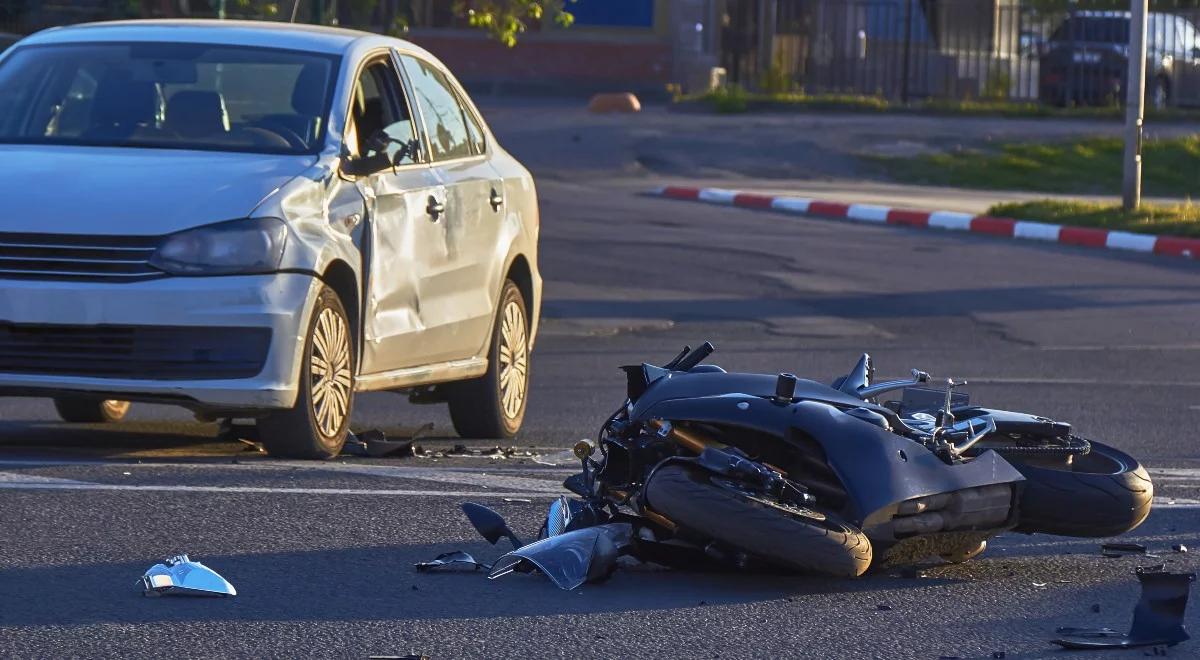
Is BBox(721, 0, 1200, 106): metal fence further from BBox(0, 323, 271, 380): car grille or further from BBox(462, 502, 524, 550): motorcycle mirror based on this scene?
BBox(462, 502, 524, 550): motorcycle mirror

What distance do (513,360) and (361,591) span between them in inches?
146

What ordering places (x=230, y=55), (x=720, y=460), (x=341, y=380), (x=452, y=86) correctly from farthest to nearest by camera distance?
(x=452, y=86)
(x=230, y=55)
(x=341, y=380)
(x=720, y=460)

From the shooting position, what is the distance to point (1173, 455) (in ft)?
26.9

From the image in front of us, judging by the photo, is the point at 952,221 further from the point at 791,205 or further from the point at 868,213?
the point at 791,205

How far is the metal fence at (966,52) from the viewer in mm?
32906

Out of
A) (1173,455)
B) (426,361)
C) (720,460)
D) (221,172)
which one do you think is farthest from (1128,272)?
(720,460)

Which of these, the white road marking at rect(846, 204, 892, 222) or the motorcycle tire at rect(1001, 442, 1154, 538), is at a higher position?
the motorcycle tire at rect(1001, 442, 1154, 538)

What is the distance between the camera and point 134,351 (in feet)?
22.7

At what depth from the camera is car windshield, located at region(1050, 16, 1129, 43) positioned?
108ft

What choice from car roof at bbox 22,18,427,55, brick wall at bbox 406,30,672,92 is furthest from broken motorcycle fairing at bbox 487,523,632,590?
brick wall at bbox 406,30,672,92

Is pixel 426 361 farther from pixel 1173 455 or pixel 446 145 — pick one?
pixel 1173 455

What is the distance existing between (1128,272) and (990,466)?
38.6 ft

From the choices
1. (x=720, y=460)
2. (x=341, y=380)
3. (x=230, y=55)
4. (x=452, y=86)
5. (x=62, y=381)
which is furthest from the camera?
(x=452, y=86)

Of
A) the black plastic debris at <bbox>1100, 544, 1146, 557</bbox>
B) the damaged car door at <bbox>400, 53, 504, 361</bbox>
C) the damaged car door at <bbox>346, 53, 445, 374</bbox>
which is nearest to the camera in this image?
the black plastic debris at <bbox>1100, 544, 1146, 557</bbox>
